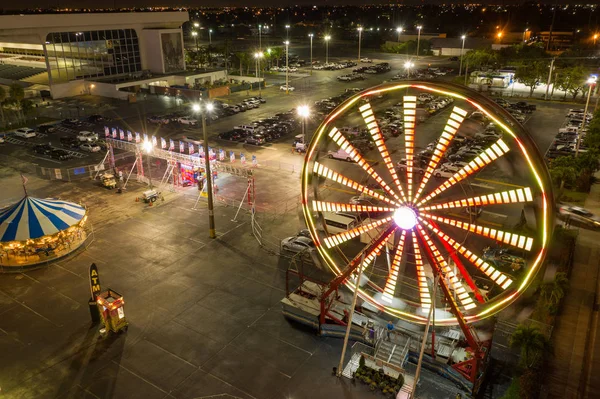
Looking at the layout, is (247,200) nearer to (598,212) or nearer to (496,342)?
(496,342)

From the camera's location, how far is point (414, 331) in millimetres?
22656

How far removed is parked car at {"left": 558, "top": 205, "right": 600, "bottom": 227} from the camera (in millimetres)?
30469

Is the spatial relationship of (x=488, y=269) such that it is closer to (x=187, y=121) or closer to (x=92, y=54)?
(x=187, y=121)

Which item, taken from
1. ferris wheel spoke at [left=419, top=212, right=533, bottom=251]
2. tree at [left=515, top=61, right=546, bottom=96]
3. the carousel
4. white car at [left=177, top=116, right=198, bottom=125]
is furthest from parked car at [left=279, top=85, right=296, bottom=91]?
ferris wheel spoke at [left=419, top=212, right=533, bottom=251]

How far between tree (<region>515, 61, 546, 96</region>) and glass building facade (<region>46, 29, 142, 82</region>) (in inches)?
2815

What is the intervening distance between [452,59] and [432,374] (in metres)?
125

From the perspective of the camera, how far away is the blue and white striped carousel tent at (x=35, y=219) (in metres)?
28.5

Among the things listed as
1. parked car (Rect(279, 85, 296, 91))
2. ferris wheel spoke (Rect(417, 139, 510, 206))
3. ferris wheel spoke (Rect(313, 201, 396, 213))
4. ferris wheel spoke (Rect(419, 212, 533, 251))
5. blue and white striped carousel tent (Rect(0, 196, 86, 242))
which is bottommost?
blue and white striped carousel tent (Rect(0, 196, 86, 242))

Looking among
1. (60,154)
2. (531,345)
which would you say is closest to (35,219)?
(60,154)

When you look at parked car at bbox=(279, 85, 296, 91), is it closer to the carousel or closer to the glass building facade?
the glass building facade

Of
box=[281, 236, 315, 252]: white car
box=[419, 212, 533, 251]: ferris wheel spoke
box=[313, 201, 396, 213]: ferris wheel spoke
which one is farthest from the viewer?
box=[281, 236, 315, 252]: white car

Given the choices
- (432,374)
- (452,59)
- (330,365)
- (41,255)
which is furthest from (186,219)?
(452,59)

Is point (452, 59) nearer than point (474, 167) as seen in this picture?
No

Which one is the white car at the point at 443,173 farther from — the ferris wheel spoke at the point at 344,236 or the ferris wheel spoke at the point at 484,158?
the ferris wheel spoke at the point at 484,158
